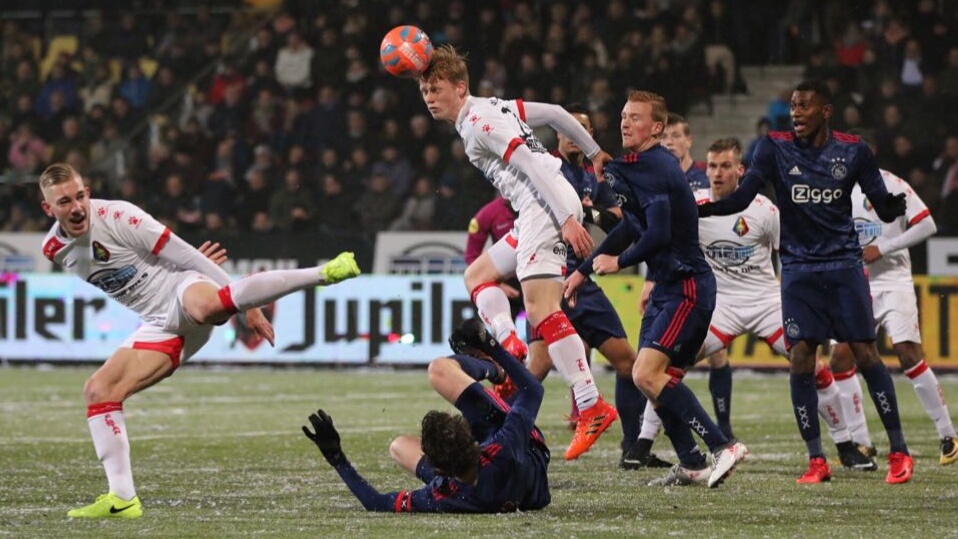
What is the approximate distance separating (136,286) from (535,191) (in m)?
2.30

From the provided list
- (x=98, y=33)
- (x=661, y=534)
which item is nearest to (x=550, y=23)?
(x=98, y=33)

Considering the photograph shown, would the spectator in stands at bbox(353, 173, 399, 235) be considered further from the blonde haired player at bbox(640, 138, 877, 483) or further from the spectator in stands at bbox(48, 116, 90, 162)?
the blonde haired player at bbox(640, 138, 877, 483)

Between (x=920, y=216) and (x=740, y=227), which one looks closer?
(x=920, y=216)

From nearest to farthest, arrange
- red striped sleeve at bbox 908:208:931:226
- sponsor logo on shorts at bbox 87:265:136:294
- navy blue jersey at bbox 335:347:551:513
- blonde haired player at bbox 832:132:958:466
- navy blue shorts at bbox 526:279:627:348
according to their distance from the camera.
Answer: navy blue jersey at bbox 335:347:551:513
sponsor logo on shorts at bbox 87:265:136:294
navy blue shorts at bbox 526:279:627:348
blonde haired player at bbox 832:132:958:466
red striped sleeve at bbox 908:208:931:226

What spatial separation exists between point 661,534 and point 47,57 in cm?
2233

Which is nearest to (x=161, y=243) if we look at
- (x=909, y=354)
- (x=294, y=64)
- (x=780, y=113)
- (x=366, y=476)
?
(x=366, y=476)

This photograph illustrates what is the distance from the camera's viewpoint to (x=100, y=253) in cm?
855

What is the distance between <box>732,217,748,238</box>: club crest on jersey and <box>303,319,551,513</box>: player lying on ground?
3624 millimetres

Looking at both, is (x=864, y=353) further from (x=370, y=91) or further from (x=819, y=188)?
(x=370, y=91)

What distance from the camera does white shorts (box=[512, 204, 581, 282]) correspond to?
31.1ft

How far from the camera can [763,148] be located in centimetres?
947

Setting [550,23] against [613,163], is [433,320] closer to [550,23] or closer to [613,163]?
[550,23]

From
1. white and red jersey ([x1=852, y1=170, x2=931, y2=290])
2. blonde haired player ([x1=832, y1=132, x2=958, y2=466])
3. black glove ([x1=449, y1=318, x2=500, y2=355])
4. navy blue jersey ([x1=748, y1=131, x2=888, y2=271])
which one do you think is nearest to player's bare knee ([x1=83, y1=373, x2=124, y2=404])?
black glove ([x1=449, y1=318, x2=500, y2=355])

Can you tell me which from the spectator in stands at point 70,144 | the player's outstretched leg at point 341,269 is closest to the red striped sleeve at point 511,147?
the player's outstretched leg at point 341,269
